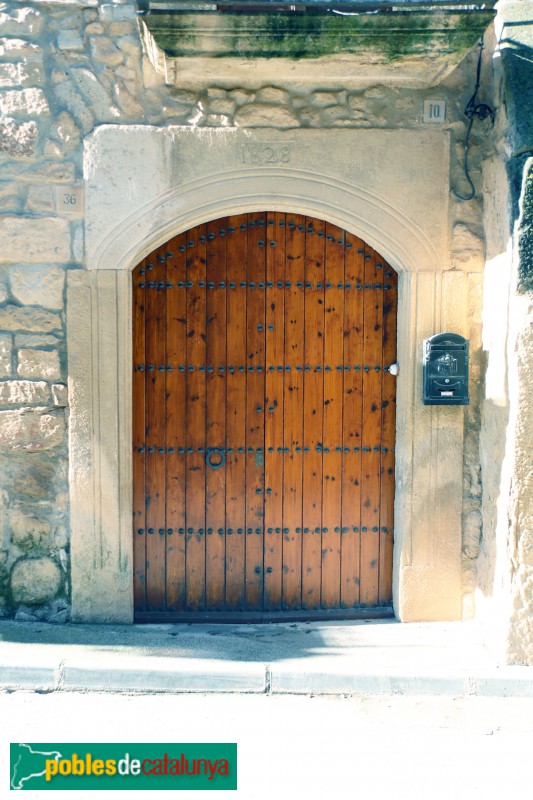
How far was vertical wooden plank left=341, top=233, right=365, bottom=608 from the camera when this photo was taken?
16.2 ft

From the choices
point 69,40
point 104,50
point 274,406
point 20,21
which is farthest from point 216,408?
point 20,21

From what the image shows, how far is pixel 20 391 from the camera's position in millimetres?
4680

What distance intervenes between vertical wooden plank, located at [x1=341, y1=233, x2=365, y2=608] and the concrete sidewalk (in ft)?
1.40

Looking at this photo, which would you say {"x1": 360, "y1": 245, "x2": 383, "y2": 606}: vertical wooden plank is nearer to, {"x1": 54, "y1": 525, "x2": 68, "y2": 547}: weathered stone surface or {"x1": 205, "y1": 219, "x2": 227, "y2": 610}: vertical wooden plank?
{"x1": 205, "y1": 219, "x2": 227, "y2": 610}: vertical wooden plank

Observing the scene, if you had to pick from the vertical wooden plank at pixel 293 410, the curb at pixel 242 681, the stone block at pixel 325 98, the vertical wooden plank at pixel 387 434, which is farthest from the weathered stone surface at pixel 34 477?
the stone block at pixel 325 98

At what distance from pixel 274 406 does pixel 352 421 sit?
0.48 m

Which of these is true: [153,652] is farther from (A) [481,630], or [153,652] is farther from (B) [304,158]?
(B) [304,158]

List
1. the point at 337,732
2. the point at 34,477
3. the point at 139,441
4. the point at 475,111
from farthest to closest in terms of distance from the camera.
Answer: the point at 139,441 < the point at 34,477 < the point at 475,111 < the point at 337,732

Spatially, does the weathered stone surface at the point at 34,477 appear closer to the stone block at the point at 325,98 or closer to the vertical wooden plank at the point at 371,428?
the vertical wooden plank at the point at 371,428

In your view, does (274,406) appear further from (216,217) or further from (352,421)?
(216,217)

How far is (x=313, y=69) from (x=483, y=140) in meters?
1.04

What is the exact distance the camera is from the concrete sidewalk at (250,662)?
4.14 metres

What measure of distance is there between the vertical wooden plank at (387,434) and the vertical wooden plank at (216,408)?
0.95 m

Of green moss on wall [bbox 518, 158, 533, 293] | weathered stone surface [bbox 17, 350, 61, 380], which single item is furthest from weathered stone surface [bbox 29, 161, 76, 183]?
green moss on wall [bbox 518, 158, 533, 293]
